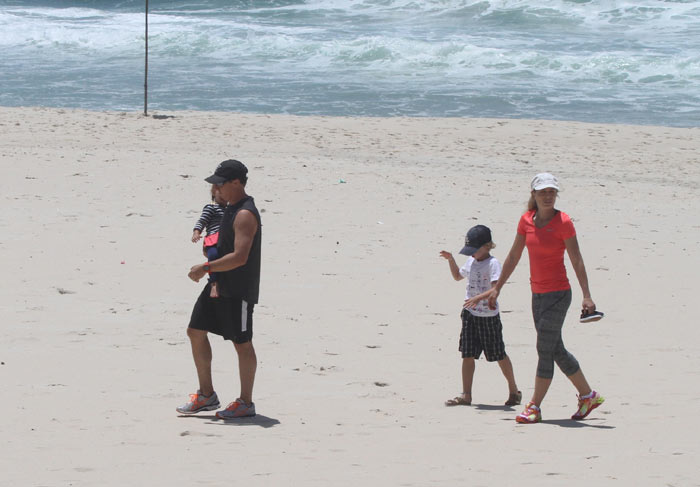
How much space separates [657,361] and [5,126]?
12.8m

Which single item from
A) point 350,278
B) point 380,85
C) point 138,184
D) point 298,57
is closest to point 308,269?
point 350,278

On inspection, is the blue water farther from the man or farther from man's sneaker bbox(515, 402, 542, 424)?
man's sneaker bbox(515, 402, 542, 424)

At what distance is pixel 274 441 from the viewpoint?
4.61 meters

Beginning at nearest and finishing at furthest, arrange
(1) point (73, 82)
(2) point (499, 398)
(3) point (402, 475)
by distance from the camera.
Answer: (3) point (402, 475)
(2) point (499, 398)
(1) point (73, 82)

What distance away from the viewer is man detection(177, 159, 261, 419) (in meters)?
4.82

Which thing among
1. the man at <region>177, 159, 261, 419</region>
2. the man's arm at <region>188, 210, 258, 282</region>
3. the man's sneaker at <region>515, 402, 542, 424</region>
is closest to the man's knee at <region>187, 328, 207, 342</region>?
the man at <region>177, 159, 261, 419</region>

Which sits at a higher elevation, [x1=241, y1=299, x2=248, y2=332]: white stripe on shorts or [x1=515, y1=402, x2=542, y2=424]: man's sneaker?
[x1=241, y1=299, x2=248, y2=332]: white stripe on shorts

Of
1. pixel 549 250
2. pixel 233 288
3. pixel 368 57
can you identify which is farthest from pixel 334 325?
pixel 368 57

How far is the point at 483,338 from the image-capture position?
5418mm

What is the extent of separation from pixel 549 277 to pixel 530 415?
0.67 meters

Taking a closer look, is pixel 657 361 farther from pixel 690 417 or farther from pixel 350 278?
pixel 350 278

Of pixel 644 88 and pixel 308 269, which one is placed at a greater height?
pixel 644 88

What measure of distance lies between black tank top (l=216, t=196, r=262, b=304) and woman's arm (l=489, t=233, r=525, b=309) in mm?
1168

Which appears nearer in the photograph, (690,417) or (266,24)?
(690,417)
